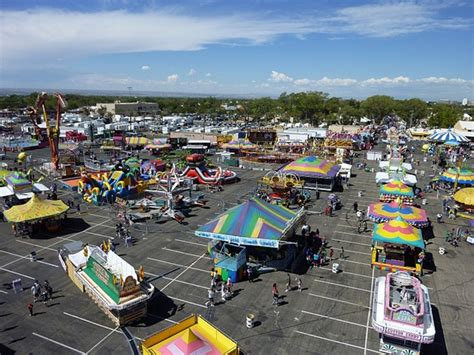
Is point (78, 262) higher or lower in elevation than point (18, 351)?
higher

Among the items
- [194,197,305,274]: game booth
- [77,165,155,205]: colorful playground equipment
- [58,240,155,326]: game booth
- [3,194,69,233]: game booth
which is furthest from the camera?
[77,165,155,205]: colorful playground equipment

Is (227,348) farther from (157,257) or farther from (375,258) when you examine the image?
(375,258)

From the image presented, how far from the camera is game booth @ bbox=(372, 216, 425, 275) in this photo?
22.8 metres

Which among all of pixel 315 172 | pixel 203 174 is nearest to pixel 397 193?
pixel 315 172

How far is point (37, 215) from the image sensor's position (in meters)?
28.0

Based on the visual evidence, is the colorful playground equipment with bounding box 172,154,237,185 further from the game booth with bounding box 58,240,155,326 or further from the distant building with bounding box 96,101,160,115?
the distant building with bounding box 96,101,160,115

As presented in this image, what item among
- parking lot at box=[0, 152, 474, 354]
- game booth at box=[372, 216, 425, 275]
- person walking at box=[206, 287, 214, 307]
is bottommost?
parking lot at box=[0, 152, 474, 354]

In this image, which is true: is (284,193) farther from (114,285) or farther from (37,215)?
(114,285)

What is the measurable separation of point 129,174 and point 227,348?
27019 millimetres

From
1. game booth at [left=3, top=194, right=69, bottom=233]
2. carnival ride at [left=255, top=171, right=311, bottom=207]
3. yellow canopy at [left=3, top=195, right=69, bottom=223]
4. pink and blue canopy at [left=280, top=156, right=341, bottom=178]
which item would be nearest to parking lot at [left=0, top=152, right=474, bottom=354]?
game booth at [left=3, top=194, right=69, bottom=233]

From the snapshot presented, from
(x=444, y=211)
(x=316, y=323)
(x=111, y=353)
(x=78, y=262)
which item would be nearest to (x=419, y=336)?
(x=316, y=323)

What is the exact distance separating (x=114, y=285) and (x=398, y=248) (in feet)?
58.7

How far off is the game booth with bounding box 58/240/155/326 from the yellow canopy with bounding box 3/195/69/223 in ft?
29.8

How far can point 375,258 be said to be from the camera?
24.3 meters
